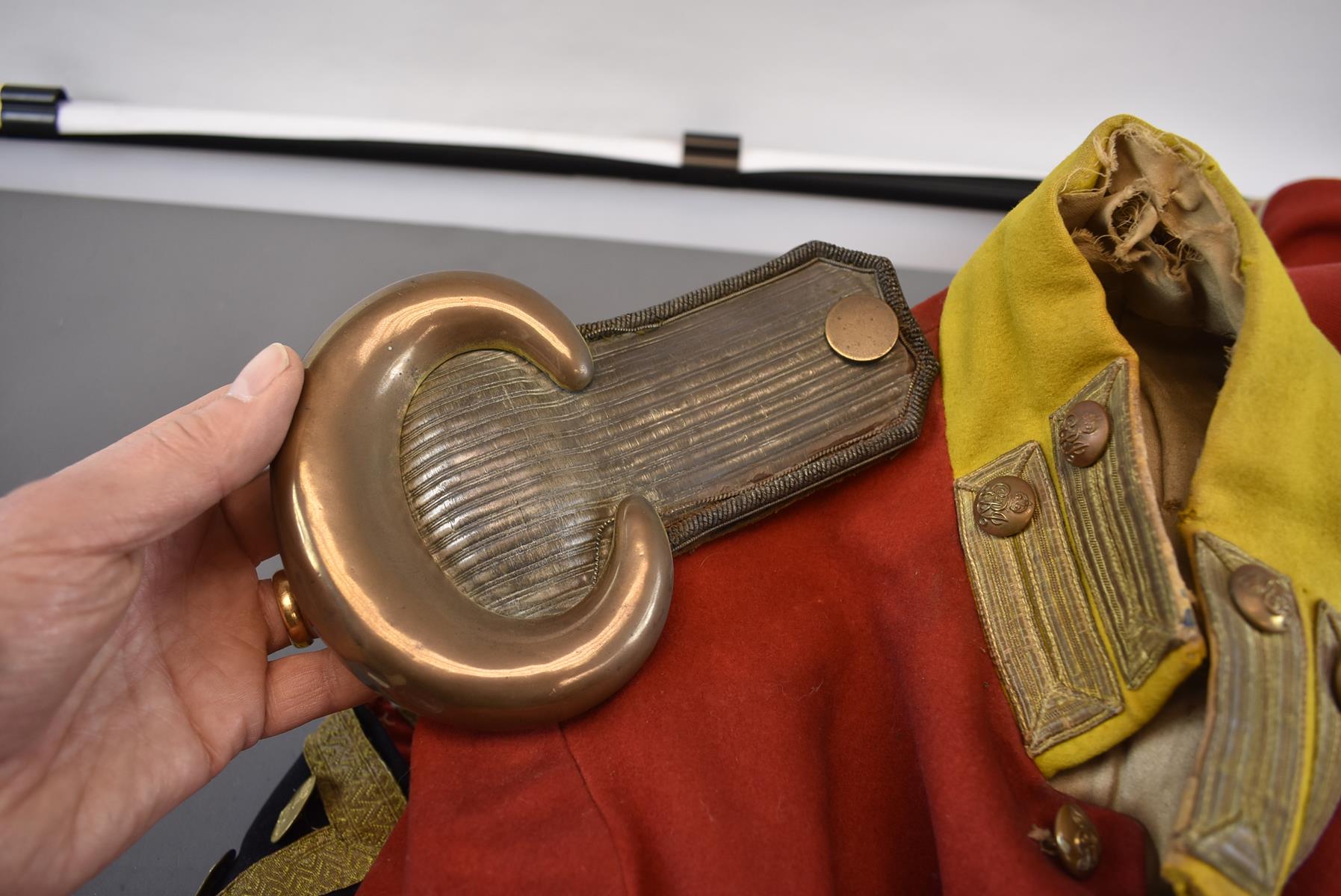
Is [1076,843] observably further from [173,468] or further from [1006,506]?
[173,468]

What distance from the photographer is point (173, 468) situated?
0.61m

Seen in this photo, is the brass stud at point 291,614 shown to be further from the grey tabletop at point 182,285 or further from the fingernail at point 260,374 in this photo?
the grey tabletop at point 182,285

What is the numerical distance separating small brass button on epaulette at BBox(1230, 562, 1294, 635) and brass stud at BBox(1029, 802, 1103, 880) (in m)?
0.16

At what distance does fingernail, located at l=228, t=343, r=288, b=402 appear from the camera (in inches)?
24.3

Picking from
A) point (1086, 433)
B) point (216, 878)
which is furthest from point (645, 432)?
point (216, 878)

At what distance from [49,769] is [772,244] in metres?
1.07

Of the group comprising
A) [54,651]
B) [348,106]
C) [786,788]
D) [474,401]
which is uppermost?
[348,106]

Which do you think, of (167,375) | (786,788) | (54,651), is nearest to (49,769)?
(54,651)

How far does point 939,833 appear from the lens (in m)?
0.57

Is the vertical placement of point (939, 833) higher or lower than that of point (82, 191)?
lower

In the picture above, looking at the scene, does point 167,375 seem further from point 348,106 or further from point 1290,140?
point 1290,140

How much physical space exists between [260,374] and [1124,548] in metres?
0.61

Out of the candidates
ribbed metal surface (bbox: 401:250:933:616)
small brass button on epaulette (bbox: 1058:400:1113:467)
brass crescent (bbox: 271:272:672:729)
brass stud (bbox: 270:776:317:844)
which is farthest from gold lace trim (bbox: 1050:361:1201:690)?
brass stud (bbox: 270:776:317:844)

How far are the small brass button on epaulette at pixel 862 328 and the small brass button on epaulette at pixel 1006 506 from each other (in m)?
0.15
